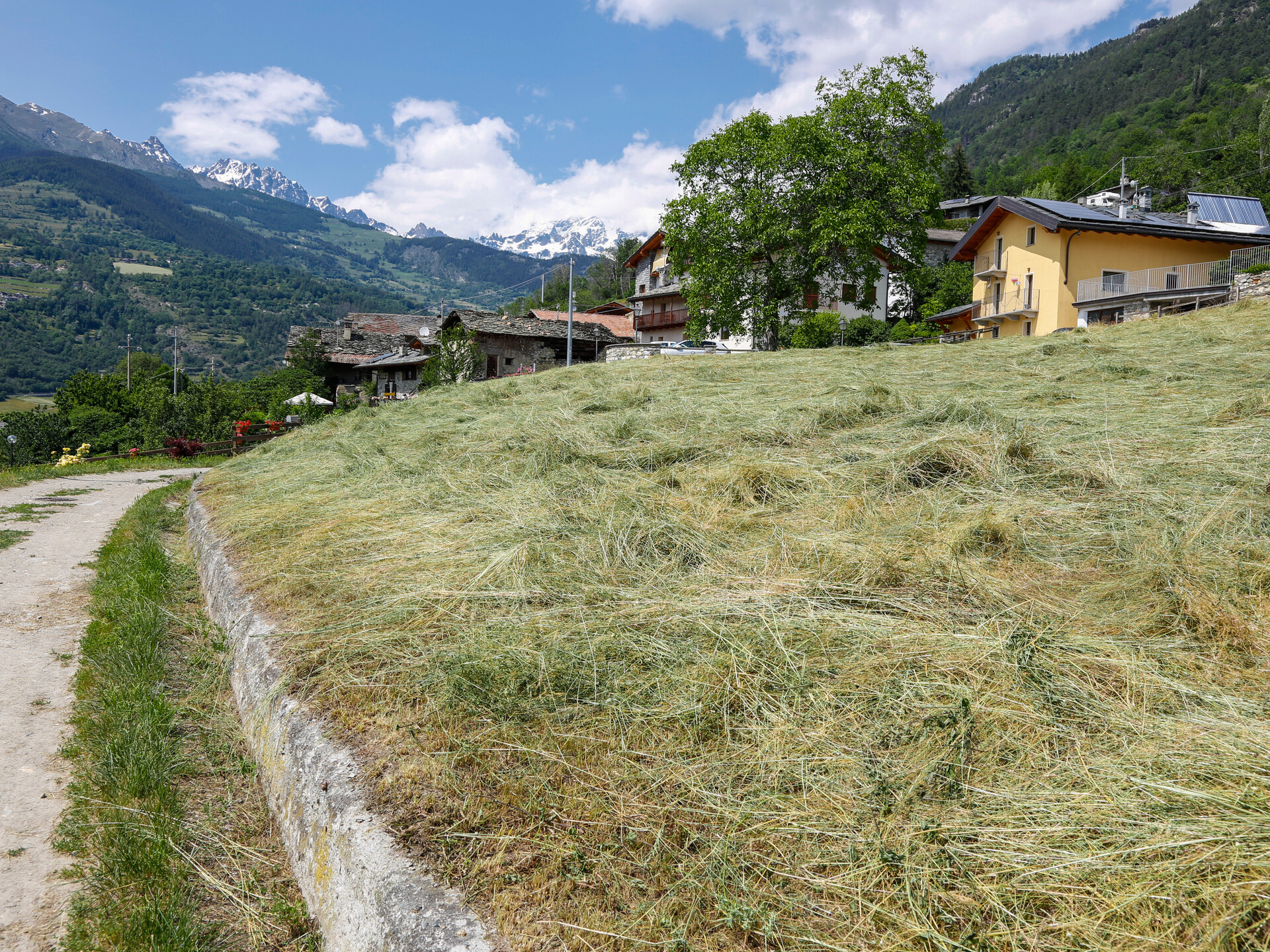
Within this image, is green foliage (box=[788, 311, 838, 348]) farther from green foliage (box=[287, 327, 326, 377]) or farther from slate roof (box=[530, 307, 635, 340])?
green foliage (box=[287, 327, 326, 377])

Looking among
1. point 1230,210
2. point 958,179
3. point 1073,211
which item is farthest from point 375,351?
point 958,179

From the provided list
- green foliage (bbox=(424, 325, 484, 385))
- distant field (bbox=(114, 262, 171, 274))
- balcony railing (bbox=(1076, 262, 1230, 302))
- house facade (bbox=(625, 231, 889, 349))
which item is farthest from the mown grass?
distant field (bbox=(114, 262, 171, 274))

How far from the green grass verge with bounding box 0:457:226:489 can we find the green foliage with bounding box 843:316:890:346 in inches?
1059

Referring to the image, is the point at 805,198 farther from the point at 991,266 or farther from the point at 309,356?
the point at 309,356

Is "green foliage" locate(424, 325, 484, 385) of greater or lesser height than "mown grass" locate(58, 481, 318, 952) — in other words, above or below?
above

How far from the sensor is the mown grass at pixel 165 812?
2508mm

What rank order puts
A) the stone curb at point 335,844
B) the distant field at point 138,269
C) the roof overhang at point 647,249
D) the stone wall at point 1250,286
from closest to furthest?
the stone curb at point 335,844 < the stone wall at point 1250,286 < the roof overhang at point 647,249 < the distant field at point 138,269

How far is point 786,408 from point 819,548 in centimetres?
Result: 353

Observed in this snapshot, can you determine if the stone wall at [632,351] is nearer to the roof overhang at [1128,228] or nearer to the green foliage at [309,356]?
the roof overhang at [1128,228]

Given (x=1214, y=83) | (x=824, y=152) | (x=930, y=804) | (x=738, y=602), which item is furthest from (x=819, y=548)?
(x=1214, y=83)

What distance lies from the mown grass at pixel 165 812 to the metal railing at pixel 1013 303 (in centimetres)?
2937

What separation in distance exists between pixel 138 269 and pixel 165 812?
636 ft

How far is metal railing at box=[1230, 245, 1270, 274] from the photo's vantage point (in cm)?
2097

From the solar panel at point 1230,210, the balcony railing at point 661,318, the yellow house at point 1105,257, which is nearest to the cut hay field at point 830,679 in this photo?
the yellow house at point 1105,257
